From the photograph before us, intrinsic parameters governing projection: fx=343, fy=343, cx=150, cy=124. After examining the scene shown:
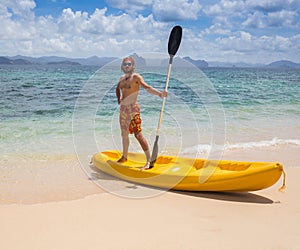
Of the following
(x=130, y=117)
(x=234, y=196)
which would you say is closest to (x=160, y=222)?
(x=234, y=196)

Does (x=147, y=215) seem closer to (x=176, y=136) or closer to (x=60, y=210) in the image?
(x=60, y=210)

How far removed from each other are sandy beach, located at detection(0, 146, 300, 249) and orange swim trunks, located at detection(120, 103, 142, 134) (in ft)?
3.22

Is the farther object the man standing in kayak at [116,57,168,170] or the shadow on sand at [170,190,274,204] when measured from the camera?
the man standing in kayak at [116,57,168,170]

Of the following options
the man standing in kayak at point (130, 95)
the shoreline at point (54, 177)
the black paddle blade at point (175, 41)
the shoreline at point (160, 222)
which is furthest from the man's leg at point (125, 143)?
the black paddle blade at point (175, 41)

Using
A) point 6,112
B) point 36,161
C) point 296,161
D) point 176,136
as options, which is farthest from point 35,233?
point 6,112

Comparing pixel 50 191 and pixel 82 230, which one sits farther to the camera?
pixel 50 191

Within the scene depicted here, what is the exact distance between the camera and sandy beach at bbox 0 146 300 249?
3.05 m

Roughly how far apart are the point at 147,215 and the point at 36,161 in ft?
9.38

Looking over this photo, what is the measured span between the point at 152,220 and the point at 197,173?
1.09 m

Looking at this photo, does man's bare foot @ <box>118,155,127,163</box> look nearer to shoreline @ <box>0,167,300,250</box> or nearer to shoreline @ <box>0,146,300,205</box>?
shoreline @ <box>0,146,300,205</box>

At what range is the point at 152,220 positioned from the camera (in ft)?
11.5

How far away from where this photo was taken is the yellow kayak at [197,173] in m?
3.95

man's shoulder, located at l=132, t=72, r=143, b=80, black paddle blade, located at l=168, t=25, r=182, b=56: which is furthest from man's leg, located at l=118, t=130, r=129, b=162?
black paddle blade, located at l=168, t=25, r=182, b=56

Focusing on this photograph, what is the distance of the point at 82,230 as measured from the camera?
3238 mm
